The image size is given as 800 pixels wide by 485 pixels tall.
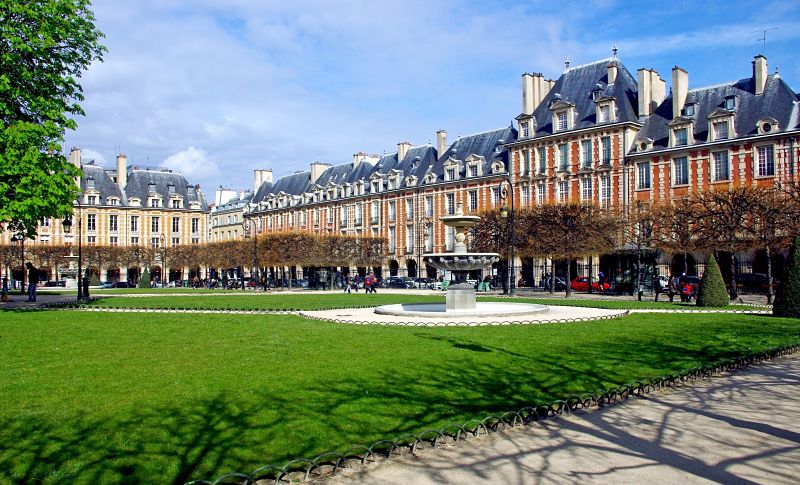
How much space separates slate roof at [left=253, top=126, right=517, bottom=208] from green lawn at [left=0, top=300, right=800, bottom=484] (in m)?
39.2

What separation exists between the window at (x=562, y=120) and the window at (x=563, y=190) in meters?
3.80

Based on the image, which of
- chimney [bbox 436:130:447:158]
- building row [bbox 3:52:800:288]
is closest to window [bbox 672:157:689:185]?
building row [bbox 3:52:800:288]

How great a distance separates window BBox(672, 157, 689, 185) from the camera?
38938mm

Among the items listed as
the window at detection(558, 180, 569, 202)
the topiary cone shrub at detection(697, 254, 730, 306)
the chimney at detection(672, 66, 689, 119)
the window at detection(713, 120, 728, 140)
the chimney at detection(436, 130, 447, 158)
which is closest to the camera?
the topiary cone shrub at detection(697, 254, 730, 306)

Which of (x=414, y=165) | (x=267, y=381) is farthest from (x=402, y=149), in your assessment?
(x=267, y=381)

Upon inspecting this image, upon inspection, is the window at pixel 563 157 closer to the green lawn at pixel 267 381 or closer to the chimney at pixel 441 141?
the chimney at pixel 441 141

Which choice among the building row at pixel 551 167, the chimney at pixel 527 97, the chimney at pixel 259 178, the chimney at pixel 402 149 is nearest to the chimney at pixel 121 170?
the building row at pixel 551 167

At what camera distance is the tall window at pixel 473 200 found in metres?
52.0

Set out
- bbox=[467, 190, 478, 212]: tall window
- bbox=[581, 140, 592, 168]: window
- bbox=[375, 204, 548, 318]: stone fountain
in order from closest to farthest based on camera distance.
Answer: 1. bbox=[375, 204, 548, 318]: stone fountain
2. bbox=[581, 140, 592, 168]: window
3. bbox=[467, 190, 478, 212]: tall window

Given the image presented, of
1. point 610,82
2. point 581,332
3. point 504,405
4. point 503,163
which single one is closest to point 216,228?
point 503,163

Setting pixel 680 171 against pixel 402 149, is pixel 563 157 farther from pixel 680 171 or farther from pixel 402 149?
pixel 402 149

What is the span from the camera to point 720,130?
37688 mm

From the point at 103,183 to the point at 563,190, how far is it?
53426mm

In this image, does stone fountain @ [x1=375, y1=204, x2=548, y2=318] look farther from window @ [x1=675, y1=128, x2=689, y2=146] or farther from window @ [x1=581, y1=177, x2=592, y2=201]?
window @ [x1=581, y1=177, x2=592, y2=201]
